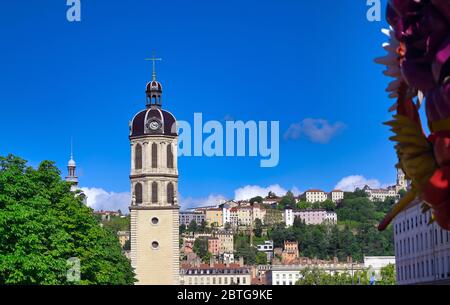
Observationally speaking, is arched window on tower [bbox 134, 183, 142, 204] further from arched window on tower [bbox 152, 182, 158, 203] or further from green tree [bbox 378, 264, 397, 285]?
green tree [bbox 378, 264, 397, 285]

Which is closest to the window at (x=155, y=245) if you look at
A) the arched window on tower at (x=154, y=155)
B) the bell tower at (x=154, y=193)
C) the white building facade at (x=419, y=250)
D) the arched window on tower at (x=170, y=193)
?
the bell tower at (x=154, y=193)

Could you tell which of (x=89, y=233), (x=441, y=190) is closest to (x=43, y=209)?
(x=89, y=233)

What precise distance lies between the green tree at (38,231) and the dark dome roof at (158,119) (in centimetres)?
6098

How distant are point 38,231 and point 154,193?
72322mm

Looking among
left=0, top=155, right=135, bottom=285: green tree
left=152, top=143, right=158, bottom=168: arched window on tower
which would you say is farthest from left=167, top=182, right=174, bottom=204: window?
left=0, top=155, right=135, bottom=285: green tree

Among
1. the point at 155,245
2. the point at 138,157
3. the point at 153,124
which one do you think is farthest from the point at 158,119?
the point at 155,245

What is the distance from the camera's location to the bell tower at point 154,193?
112m

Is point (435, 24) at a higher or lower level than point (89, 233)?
lower

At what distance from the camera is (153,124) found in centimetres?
12238

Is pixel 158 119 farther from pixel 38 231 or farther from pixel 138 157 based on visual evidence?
pixel 38 231

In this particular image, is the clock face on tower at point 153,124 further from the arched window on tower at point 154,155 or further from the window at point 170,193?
the window at point 170,193
